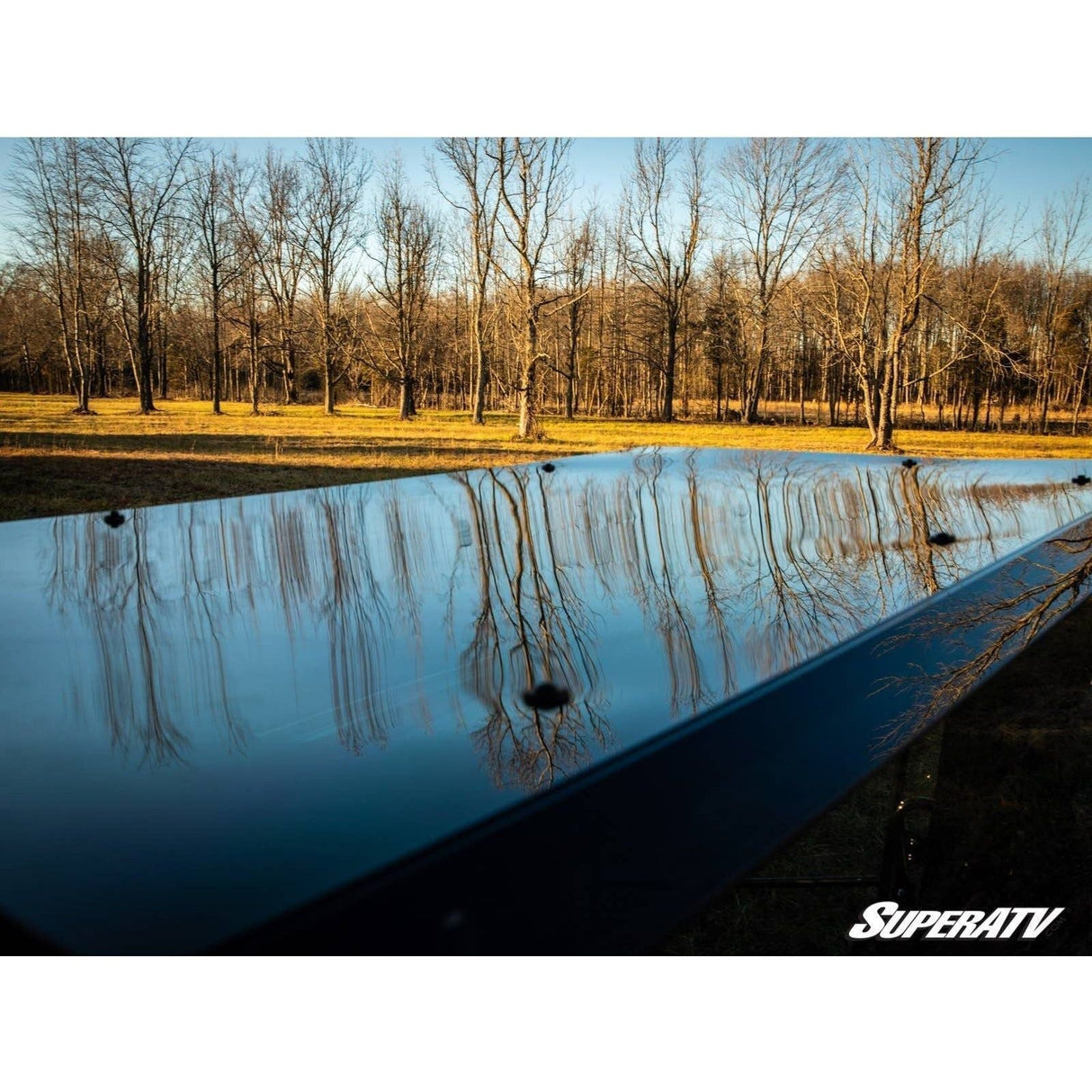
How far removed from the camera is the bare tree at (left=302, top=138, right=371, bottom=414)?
150 inches

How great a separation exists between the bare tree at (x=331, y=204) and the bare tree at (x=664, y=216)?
3.74ft

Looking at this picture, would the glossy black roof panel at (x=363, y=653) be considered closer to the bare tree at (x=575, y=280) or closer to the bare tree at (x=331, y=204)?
the bare tree at (x=331, y=204)

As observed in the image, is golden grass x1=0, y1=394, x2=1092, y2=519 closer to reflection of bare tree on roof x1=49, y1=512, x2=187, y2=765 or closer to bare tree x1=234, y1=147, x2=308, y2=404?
bare tree x1=234, y1=147, x2=308, y2=404

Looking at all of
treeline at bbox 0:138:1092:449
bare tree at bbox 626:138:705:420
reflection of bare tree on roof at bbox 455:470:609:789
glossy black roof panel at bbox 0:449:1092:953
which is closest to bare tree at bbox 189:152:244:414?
treeline at bbox 0:138:1092:449

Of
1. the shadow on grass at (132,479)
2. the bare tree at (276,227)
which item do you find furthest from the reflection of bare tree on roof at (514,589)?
the bare tree at (276,227)

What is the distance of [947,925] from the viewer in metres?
0.69

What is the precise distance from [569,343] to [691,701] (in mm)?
9255

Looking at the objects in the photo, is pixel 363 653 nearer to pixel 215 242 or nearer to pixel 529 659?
pixel 529 659

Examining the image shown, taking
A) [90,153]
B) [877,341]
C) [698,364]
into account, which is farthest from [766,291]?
[90,153]

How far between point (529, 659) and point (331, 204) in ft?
15.0

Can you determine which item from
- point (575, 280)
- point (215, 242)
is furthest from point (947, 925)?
point (575, 280)

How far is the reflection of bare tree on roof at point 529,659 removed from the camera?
0.44m

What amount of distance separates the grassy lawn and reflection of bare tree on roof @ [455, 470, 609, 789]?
113 mm

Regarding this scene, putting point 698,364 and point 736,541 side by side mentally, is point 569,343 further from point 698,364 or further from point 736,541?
point 736,541
